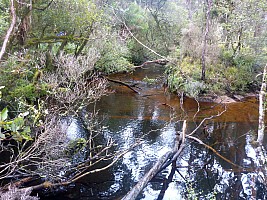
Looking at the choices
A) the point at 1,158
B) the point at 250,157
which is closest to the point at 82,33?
the point at 1,158

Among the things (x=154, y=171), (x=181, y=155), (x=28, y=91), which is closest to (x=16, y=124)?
(x=154, y=171)

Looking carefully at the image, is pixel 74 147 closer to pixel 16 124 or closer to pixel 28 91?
pixel 28 91

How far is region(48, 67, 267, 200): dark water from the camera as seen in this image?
7.69 metres

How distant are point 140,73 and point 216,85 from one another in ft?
27.4

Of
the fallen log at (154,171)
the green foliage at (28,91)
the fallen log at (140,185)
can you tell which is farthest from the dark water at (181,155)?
the green foliage at (28,91)

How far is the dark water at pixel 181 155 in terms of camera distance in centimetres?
769

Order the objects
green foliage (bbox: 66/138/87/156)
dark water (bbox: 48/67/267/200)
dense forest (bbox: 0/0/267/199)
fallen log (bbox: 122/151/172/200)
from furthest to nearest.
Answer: dense forest (bbox: 0/0/267/199), green foliage (bbox: 66/138/87/156), dark water (bbox: 48/67/267/200), fallen log (bbox: 122/151/172/200)

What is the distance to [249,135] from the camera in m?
11.6

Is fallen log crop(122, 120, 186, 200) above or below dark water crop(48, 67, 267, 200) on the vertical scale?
above

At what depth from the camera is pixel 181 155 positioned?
968 cm

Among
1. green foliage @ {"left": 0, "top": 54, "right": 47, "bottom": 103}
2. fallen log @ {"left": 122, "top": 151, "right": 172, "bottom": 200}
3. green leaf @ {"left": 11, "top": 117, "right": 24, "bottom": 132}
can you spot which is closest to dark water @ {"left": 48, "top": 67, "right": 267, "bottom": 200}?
fallen log @ {"left": 122, "top": 151, "right": 172, "bottom": 200}

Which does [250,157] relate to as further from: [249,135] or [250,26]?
[250,26]

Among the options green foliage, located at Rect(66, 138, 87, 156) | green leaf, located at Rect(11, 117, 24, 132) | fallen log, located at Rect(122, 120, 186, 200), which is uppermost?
green leaf, located at Rect(11, 117, 24, 132)

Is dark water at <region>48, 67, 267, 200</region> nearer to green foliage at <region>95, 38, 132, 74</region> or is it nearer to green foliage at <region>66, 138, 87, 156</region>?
green foliage at <region>66, 138, 87, 156</region>
